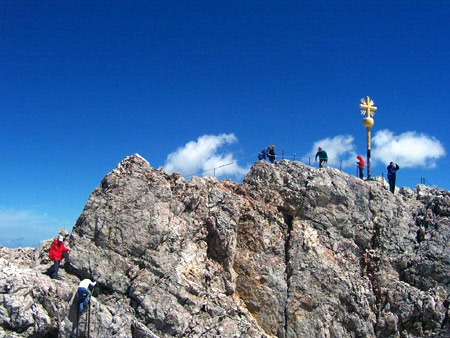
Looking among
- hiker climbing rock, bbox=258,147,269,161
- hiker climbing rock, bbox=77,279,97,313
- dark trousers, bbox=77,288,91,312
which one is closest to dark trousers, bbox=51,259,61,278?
hiker climbing rock, bbox=77,279,97,313

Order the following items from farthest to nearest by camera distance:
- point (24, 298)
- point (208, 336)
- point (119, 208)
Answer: point (119, 208)
point (208, 336)
point (24, 298)

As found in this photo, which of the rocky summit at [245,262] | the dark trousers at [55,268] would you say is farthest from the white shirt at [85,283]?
the dark trousers at [55,268]

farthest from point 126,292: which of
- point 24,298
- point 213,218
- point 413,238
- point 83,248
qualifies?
point 413,238

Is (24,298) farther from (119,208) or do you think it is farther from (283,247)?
(283,247)

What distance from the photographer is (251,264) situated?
109ft

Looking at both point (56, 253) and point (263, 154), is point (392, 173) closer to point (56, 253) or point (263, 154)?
point (263, 154)

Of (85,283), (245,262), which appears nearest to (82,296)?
(85,283)

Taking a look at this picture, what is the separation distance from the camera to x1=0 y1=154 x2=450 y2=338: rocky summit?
27.5m

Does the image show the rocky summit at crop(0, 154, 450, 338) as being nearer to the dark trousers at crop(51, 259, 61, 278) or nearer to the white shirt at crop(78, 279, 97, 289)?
the dark trousers at crop(51, 259, 61, 278)

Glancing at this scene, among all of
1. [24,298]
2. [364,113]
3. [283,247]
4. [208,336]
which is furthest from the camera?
[364,113]

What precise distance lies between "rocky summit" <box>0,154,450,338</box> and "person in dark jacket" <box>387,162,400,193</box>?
1245mm

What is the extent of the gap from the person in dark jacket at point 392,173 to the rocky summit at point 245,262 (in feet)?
4.09

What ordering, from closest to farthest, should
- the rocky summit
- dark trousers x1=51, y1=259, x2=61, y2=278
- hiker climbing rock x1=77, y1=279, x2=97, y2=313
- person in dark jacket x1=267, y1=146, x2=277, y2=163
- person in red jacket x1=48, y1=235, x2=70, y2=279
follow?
hiker climbing rock x1=77, y1=279, x2=97, y2=313, the rocky summit, person in red jacket x1=48, y1=235, x2=70, y2=279, dark trousers x1=51, y1=259, x2=61, y2=278, person in dark jacket x1=267, y1=146, x2=277, y2=163

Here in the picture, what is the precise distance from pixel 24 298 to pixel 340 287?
2143cm
